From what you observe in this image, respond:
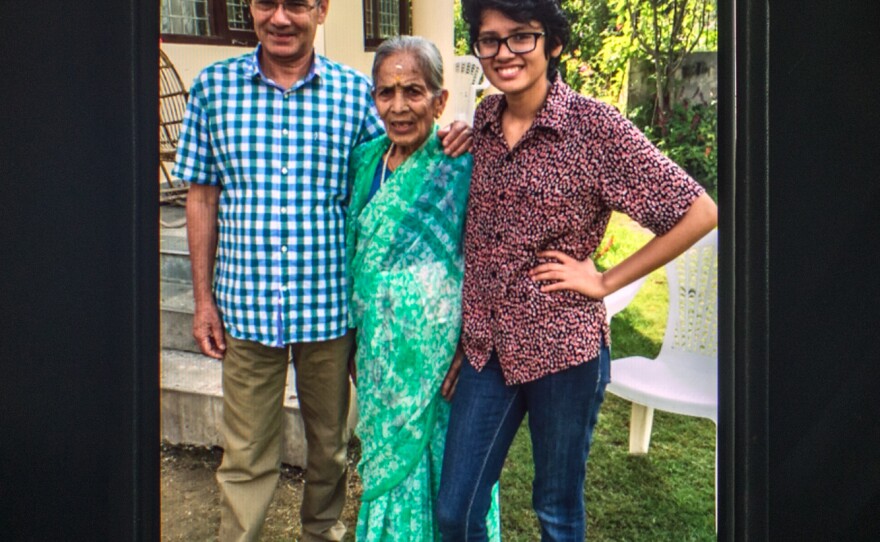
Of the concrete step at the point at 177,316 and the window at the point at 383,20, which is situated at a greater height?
the window at the point at 383,20

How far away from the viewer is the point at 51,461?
1.26 metres

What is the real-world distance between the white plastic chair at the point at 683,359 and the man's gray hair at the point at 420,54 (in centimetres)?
57

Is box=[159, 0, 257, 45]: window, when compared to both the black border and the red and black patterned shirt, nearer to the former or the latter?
the black border

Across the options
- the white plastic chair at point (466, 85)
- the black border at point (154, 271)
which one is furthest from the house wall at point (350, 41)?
the black border at point (154, 271)

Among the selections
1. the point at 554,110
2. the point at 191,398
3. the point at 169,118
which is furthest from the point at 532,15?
the point at 191,398

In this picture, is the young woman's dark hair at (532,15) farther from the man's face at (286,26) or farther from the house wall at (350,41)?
the man's face at (286,26)

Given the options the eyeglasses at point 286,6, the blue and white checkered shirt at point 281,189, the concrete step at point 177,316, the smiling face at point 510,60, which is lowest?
the concrete step at point 177,316

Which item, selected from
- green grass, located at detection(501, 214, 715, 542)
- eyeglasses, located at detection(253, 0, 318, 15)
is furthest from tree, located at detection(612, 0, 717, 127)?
eyeglasses, located at detection(253, 0, 318, 15)

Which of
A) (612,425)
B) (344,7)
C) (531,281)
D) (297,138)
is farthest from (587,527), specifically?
(344,7)

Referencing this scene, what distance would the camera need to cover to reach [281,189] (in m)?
1.71

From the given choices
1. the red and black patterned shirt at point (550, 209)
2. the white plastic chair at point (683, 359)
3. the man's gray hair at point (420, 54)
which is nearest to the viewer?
the red and black patterned shirt at point (550, 209)

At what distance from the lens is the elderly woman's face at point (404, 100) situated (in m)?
1.65

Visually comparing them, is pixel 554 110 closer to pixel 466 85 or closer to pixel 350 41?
pixel 466 85

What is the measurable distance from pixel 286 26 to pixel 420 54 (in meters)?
0.26
